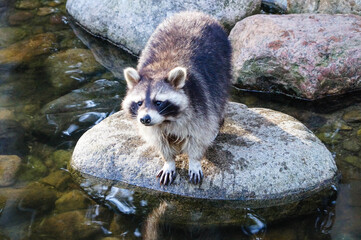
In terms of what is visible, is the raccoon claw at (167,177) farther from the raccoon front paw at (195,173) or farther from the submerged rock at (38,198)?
the submerged rock at (38,198)

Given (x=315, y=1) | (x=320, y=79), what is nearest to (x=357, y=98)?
(x=320, y=79)

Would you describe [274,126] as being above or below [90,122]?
above

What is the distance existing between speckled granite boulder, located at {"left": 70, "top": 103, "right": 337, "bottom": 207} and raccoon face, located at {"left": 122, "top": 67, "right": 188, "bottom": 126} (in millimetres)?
732

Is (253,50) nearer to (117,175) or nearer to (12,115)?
(117,175)

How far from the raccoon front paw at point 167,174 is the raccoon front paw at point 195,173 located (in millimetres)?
151

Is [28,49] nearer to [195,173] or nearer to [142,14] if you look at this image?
[142,14]

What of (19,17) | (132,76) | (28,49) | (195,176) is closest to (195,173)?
(195,176)

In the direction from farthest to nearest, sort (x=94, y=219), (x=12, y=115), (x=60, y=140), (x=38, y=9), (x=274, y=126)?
(x=38, y=9)
(x=12, y=115)
(x=60, y=140)
(x=274, y=126)
(x=94, y=219)

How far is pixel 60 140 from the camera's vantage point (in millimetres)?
4625

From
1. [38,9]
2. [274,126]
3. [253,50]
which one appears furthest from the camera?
[38,9]

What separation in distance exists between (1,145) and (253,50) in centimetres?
305

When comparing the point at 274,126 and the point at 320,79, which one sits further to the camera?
the point at 320,79

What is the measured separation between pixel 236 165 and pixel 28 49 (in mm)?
3923

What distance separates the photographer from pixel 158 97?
322cm
